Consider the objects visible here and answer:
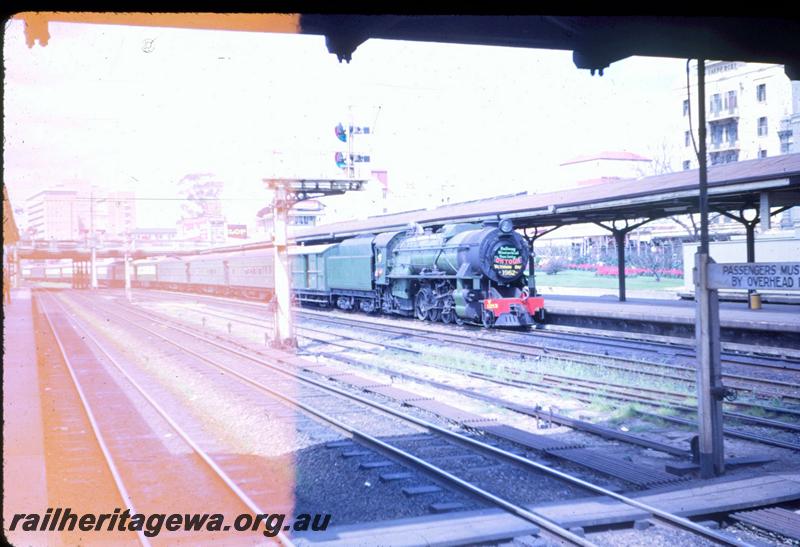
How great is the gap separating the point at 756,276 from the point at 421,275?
16663mm

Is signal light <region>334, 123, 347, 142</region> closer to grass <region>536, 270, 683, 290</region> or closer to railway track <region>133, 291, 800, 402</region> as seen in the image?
railway track <region>133, 291, 800, 402</region>

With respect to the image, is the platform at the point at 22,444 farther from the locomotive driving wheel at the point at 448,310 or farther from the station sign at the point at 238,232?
the station sign at the point at 238,232

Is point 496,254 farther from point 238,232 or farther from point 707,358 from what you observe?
point 238,232

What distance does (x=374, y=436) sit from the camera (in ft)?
30.4

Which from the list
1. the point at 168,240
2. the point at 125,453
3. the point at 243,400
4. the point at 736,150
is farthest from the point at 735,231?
the point at 168,240

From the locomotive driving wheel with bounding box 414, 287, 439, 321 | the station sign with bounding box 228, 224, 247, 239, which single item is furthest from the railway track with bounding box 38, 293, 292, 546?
the station sign with bounding box 228, 224, 247, 239

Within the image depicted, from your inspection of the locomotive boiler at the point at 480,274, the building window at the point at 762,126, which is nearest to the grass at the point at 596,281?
the building window at the point at 762,126

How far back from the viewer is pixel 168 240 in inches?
2506

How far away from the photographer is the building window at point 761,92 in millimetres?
42938

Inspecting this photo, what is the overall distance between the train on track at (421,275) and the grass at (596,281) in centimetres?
1812

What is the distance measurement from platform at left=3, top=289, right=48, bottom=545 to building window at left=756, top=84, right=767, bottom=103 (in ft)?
139

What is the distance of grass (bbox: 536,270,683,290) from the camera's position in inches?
1625

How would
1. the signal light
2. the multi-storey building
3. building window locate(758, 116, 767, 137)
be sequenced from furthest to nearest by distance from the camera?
building window locate(758, 116, 767, 137), the multi-storey building, the signal light

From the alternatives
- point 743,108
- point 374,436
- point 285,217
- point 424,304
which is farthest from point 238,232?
point 374,436
